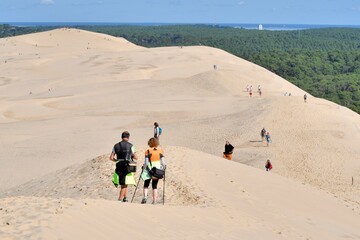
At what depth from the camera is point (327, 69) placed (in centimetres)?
12538

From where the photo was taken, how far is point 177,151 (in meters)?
18.8

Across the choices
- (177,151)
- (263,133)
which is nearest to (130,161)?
(177,151)

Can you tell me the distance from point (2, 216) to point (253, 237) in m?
4.89

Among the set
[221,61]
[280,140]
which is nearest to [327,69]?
[221,61]

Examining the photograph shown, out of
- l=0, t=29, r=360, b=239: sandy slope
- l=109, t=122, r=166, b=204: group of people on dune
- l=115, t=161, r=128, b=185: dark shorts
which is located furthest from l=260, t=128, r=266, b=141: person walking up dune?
l=115, t=161, r=128, b=185: dark shorts

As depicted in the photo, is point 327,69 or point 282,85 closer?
point 282,85

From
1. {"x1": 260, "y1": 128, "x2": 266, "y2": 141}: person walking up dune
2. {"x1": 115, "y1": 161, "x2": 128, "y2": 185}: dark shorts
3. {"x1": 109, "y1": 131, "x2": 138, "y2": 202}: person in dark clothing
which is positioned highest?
{"x1": 109, "y1": 131, "x2": 138, "y2": 202}: person in dark clothing

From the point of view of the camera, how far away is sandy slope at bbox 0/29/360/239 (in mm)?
10250

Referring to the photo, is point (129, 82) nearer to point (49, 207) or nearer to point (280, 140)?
point (280, 140)

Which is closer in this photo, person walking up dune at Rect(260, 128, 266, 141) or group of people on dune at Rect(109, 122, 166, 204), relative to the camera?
group of people on dune at Rect(109, 122, 166, 204)

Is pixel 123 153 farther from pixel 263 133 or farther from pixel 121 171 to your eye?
pixel 263 133

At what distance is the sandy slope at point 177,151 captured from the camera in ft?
33.6

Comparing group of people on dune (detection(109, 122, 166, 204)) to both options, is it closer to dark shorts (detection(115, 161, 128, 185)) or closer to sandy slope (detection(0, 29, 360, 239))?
dark shorts (detection(115, 161, 128, 185))

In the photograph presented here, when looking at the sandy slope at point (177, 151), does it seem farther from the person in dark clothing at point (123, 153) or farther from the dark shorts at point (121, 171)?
the person in dark clothing at point (123, 153)
